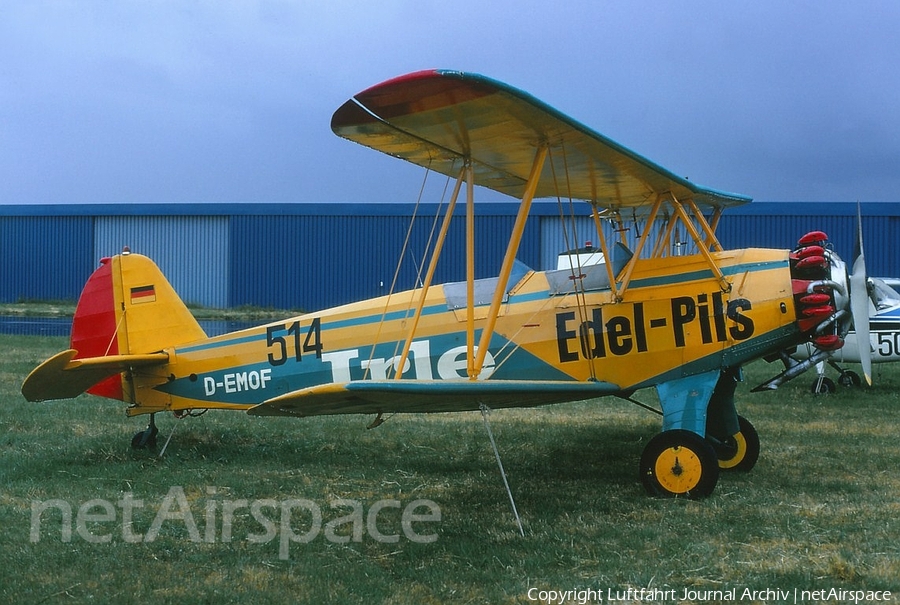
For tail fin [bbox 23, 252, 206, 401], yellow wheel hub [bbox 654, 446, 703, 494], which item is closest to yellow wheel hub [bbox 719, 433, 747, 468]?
Result: yellow wheel hub [bbox 654, 446, 703, 494]

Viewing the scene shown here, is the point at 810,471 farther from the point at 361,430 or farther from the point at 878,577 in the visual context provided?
the point at 361,430

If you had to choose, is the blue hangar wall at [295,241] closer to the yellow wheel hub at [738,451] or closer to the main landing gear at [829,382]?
the main landing gear at [829,382]

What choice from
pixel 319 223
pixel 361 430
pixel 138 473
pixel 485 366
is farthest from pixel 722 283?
pixel 319 223

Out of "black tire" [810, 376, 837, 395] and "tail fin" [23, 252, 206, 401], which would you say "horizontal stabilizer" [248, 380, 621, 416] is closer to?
"tail fin" [23, 252, 206, 401]

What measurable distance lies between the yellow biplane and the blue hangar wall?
16602 mm

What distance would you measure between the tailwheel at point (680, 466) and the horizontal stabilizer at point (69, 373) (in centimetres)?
425

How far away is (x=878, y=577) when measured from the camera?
3.96m

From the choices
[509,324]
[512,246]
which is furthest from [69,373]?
[512,246]

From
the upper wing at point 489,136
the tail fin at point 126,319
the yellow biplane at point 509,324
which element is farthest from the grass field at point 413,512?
the upper wing at point 489,136

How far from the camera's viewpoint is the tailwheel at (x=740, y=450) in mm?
6734

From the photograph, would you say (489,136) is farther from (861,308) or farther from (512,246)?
(861,308)

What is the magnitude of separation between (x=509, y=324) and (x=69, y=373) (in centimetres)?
346

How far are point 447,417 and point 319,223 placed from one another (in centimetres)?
2014

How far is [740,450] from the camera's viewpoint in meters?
6.75
